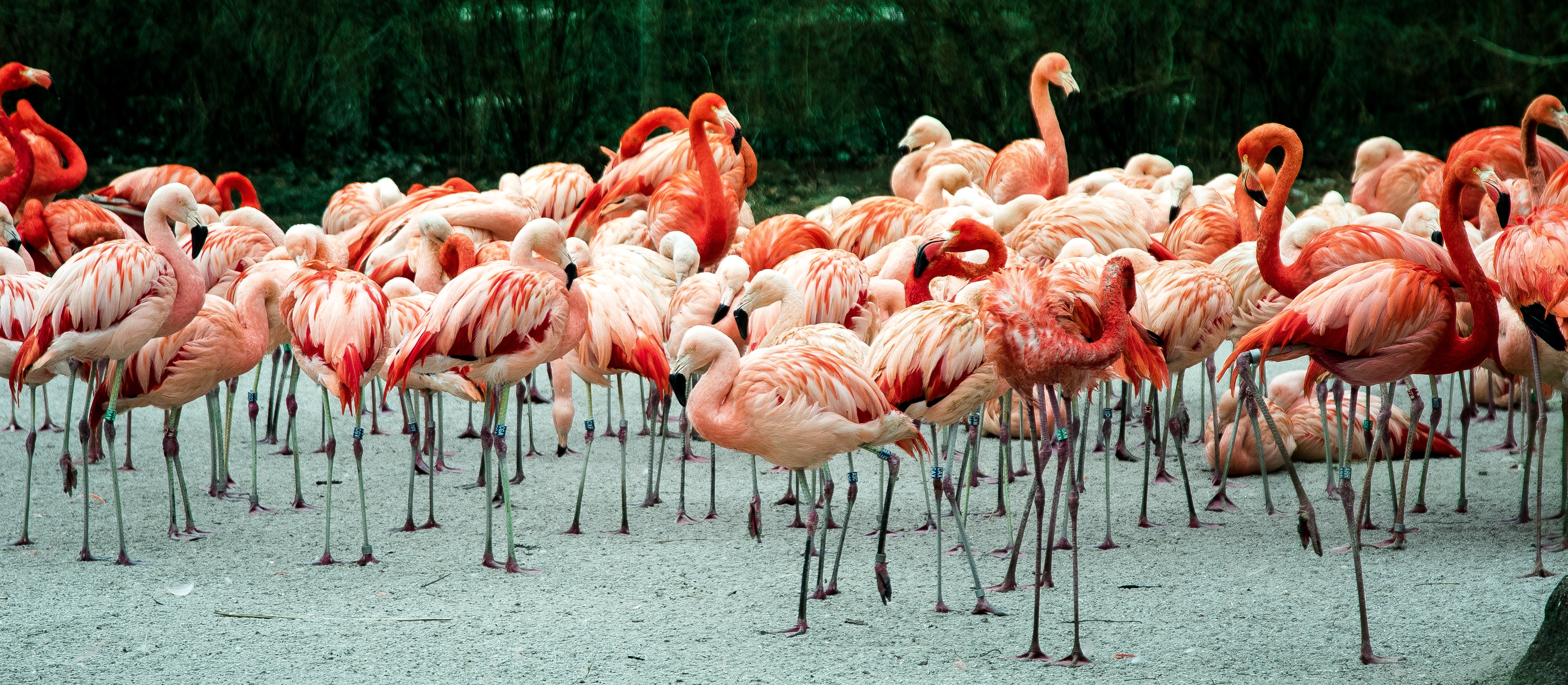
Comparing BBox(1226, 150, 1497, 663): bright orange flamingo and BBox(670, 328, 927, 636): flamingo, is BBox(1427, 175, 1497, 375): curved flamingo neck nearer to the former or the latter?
BBox(1226, 150, 1497, 663): bright orange flamingo

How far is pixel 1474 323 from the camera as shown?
3879 millimetres

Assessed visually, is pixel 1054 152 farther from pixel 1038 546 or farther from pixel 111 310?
pixel 111 310

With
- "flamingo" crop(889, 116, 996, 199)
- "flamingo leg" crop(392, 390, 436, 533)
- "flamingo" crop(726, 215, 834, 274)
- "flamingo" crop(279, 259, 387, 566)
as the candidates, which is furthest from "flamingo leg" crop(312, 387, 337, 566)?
"flamingo" crop(889, 116, 996, 199)

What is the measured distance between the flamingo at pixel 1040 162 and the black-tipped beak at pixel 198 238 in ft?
16.4

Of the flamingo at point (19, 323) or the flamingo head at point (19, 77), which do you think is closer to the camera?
the flamingo at point (19, 323)

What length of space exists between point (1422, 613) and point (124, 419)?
19.2ft

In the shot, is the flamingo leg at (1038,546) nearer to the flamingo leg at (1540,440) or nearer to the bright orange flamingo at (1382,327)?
the bright orange flamingo at (1382,327)

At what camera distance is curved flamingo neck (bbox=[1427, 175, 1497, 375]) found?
12.5ft

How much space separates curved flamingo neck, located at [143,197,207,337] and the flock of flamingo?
0.05 feet

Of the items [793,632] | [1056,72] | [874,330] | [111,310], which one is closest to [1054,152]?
[1056,72]

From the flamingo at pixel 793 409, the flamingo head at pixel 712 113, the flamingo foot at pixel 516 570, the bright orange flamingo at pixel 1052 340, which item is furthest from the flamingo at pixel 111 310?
the flamingo head at pixel 712 113

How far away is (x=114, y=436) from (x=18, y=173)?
→ 4144 millimetres

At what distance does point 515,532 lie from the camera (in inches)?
193

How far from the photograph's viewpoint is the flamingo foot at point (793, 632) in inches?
145
